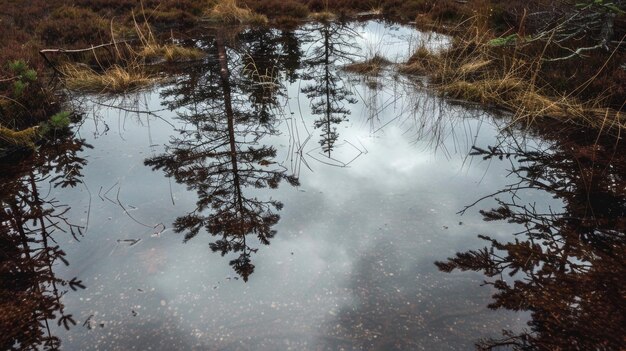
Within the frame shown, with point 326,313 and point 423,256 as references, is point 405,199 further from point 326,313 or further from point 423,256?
point 326,313

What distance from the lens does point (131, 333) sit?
2873mm

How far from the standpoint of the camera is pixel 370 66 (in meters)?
9.09

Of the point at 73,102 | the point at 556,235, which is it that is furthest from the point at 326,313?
the point at 73,102

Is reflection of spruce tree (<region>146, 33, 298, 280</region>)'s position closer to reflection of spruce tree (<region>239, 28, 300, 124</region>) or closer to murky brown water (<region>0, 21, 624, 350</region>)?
murky brown water (<region>0, 21, 624, 350</region>)

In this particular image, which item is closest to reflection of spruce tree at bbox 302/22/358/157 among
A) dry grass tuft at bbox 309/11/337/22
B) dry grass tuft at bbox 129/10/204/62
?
dry grass tuft at bbox 309/11/337/22

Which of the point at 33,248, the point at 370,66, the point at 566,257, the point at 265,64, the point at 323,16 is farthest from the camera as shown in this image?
the point at 323,16

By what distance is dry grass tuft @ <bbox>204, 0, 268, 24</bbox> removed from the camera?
13984mm

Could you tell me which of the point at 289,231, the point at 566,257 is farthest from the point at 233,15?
the point at 566,257

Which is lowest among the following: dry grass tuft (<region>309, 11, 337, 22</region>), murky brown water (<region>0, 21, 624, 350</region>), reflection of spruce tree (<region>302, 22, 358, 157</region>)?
murky brown water (<region>0, 21, 624, 350</region>)

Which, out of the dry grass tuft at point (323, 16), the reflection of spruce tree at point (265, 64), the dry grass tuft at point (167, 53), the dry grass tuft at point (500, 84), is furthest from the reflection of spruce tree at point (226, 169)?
the dry grass tuft at point (323, 16)

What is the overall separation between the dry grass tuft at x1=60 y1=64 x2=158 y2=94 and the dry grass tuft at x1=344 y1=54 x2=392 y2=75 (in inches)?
164

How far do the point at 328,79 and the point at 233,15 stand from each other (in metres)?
7.10

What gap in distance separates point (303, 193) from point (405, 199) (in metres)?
1.13

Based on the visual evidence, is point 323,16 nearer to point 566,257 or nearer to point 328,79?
point 328,79
